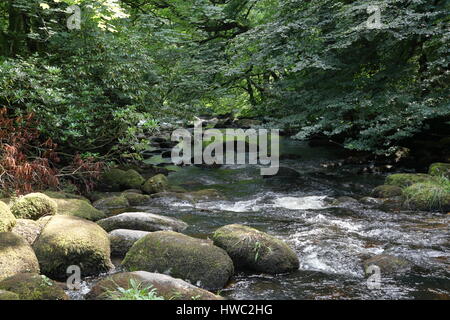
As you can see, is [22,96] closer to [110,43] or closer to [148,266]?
[110,43]

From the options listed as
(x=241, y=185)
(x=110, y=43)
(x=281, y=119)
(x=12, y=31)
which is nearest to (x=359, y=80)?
(x=281, y=119)

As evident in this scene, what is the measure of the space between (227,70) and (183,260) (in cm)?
865

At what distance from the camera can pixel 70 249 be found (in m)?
4.40

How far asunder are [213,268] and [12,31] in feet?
28.8

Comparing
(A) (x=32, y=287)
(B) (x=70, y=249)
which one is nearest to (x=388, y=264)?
(B) (x=70, y=249)

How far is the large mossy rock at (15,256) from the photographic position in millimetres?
3951

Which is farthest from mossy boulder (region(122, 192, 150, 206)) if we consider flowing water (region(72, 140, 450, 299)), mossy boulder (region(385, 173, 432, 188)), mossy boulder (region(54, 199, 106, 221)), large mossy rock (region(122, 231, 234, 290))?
mossy boulder (region(385, 173, 432, 188))

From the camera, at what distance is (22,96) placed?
7172mm

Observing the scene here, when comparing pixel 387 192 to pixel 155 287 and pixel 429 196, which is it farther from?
pixel 155 287

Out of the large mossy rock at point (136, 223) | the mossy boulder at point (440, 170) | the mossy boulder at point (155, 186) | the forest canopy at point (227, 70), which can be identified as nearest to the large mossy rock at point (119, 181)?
the mossy boulder at point (155, 186)

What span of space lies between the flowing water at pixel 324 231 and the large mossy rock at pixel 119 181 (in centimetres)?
151

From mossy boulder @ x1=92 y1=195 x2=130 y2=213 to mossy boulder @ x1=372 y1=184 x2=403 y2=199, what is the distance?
5468mm

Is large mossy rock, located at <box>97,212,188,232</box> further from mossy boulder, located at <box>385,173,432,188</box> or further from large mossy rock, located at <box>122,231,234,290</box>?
mossy boulder, located at <box>385,173,432,188</box>

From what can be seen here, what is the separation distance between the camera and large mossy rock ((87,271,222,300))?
3436 mm
